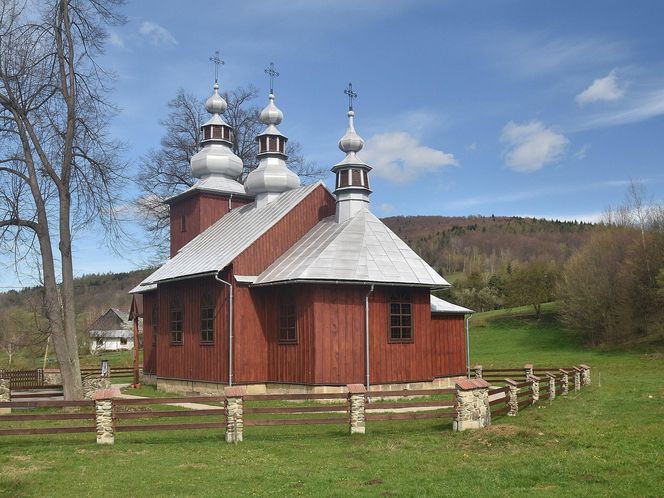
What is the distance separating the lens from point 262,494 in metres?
8.62

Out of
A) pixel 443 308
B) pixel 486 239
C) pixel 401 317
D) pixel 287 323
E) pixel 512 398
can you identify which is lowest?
pixel 512 398

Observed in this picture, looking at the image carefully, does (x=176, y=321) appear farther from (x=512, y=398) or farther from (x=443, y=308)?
(x=512, y=398)

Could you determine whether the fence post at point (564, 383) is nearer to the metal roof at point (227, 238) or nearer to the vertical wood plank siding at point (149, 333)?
the metal roof at point (227, 238)

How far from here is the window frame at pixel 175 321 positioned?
23.1m

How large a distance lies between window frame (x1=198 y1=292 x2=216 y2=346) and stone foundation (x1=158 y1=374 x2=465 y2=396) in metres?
1.38

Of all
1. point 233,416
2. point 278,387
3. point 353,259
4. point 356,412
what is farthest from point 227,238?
point 356,412

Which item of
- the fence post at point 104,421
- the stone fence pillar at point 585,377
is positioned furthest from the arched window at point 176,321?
the stone fence pillar at point 585,377

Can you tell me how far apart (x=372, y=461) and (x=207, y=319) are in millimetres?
12111

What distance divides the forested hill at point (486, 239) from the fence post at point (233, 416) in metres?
92.3

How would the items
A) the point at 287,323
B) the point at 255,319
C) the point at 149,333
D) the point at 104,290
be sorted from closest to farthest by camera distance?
the point at 287,323 → the point at 255,319 → the point at 149,333 → the point at 104,290

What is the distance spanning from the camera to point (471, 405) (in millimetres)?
12867

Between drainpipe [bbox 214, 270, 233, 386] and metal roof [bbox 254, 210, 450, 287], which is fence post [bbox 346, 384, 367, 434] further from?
drainpipe [bbox 214, 270, 233, 386]

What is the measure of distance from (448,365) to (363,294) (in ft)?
14.6

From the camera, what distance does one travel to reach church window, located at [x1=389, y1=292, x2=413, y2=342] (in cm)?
1991
